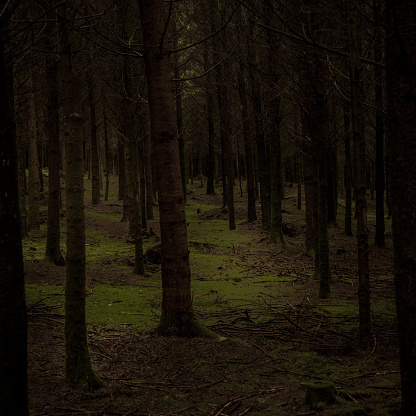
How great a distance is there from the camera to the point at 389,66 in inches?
109

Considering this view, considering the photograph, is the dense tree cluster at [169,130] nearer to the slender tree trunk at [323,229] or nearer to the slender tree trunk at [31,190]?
the slender tree trunk at [323,229]

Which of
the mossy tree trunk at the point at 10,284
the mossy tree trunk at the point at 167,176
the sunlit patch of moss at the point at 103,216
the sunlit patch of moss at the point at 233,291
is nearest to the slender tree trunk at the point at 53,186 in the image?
the sunlit patch of moss at the point at 233,291

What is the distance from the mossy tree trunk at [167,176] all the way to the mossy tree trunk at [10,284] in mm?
3051

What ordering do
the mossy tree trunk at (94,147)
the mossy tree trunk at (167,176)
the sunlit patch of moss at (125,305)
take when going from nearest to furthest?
the mossy tree trunk at (167,176)
the sunlit patch of moss at (125,305)
the mossy tree trunk at (94,147)

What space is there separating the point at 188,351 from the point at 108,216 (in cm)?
1720

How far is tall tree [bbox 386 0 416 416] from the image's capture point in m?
2.60

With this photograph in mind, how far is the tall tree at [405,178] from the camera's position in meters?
2.60

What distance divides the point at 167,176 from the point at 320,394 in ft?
10.9

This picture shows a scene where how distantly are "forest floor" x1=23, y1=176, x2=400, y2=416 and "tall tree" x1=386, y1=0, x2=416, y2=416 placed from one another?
711mm

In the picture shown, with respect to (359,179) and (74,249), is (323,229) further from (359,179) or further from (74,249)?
(74,249)

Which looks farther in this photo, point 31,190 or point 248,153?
point 248,153

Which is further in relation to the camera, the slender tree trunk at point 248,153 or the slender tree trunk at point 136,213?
the slender tree trunk at point 248,153

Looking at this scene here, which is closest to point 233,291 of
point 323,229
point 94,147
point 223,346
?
point 323,229

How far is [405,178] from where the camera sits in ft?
8.60
